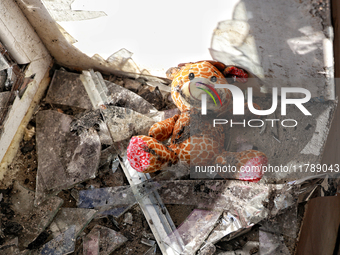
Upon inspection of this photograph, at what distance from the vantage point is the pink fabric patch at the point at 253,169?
164cm

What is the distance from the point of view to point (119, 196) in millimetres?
1941

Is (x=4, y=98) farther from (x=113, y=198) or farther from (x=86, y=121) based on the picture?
(x=113, y=198)

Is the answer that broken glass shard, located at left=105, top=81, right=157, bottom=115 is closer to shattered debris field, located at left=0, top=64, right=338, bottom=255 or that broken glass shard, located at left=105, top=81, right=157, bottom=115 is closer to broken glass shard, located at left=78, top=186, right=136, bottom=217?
shattered debris field, located at left=0, top=64, right=338, bottom=255

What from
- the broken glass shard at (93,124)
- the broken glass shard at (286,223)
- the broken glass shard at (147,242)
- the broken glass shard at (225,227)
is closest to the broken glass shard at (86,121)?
the broken glass shard at (93,124)

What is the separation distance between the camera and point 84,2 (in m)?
1.85

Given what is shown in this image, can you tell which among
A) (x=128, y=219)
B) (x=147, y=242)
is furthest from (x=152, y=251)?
(x=128, y=219)

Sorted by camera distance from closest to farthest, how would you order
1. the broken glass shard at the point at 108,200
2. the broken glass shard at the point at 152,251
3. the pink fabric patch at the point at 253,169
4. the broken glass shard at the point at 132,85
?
the pink fabric patch at the point at 253,169 → the broken glass shard at the point at 152,251 → the broken glass shard at the point at 108,200 → the broken glass shard at the point at 132,85

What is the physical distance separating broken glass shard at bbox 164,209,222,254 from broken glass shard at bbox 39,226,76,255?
1.80ft

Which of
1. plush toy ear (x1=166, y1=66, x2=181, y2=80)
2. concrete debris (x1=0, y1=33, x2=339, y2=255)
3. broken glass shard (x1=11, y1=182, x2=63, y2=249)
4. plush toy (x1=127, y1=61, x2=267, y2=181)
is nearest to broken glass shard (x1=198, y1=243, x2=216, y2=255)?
concrete debris (x1=0, y1=33, x2=339, y2=255)

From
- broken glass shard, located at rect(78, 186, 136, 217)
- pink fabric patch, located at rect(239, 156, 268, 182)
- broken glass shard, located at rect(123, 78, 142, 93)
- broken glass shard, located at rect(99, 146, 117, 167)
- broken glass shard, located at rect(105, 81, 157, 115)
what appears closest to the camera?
pink fabric patch, located at rect(239, 156, 268, 182)

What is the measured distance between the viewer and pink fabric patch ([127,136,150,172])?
1689mm

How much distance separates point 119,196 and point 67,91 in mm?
896

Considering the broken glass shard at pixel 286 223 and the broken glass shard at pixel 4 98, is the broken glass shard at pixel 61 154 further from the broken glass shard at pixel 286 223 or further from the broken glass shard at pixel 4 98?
the broken glass shard at pixel 286 223

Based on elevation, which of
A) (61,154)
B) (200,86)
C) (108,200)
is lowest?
(108,200)
